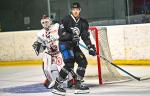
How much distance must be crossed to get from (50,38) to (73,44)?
2.02 ft

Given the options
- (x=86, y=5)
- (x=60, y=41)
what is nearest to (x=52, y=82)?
(x=60, y=41)

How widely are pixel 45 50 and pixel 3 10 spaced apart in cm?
859

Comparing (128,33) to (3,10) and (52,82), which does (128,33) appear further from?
(3,10)

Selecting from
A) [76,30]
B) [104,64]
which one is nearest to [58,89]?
[76,30]

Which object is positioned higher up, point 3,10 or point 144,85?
point 3,10

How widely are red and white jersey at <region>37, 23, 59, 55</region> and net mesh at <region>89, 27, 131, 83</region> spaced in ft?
3.41

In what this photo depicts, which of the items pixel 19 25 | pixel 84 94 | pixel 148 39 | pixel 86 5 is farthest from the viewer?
pixel 19 25

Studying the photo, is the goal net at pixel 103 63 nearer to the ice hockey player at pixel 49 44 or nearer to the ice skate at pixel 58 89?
the ice hockey player at pixel 49 44

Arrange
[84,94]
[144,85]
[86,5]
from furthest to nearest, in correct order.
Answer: [86,5] → [144,85] → [84,94]

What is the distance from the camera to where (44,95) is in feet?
28.2

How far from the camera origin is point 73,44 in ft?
27.9

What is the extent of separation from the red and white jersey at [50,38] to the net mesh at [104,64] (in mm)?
1038

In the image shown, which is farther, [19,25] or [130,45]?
[19,25]

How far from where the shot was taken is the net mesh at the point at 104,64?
9.64m
